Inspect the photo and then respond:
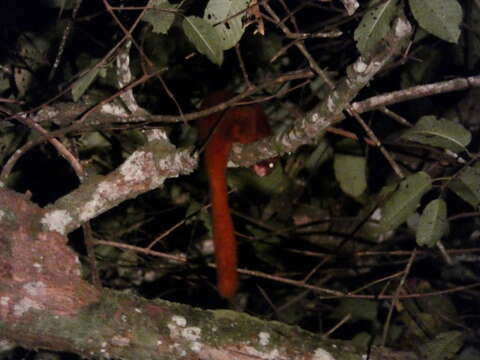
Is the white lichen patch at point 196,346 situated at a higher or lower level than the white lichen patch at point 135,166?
lower

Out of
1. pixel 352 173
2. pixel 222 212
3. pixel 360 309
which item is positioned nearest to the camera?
pixel 222 212

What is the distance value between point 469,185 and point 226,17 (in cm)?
72

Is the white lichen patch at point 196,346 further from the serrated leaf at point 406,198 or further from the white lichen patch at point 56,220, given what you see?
the serrated leaf at point 406,198

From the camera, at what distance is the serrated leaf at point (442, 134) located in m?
1.45

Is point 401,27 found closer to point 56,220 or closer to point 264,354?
point 264,354

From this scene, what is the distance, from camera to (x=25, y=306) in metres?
1.50

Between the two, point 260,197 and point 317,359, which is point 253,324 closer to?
point 317,359

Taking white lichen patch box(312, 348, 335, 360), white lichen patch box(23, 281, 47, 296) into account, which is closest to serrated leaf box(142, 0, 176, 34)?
white lichen patch box(23, 281, 47, 296)

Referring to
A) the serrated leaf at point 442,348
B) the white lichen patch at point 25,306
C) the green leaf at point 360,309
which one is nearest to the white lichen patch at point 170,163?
the white lichen patch at point 25,306

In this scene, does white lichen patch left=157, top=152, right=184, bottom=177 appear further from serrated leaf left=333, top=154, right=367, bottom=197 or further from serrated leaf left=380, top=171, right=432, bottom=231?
serrated leaf left=333, top=154, right=367, bottom=197

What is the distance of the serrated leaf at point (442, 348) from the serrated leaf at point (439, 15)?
0.88m

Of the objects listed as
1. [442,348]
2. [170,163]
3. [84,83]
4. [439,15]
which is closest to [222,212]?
[170,163]

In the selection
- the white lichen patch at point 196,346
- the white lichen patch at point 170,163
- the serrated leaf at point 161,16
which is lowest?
the white lichen patch at point 196,346

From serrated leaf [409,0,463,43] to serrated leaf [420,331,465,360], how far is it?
2.89ft
